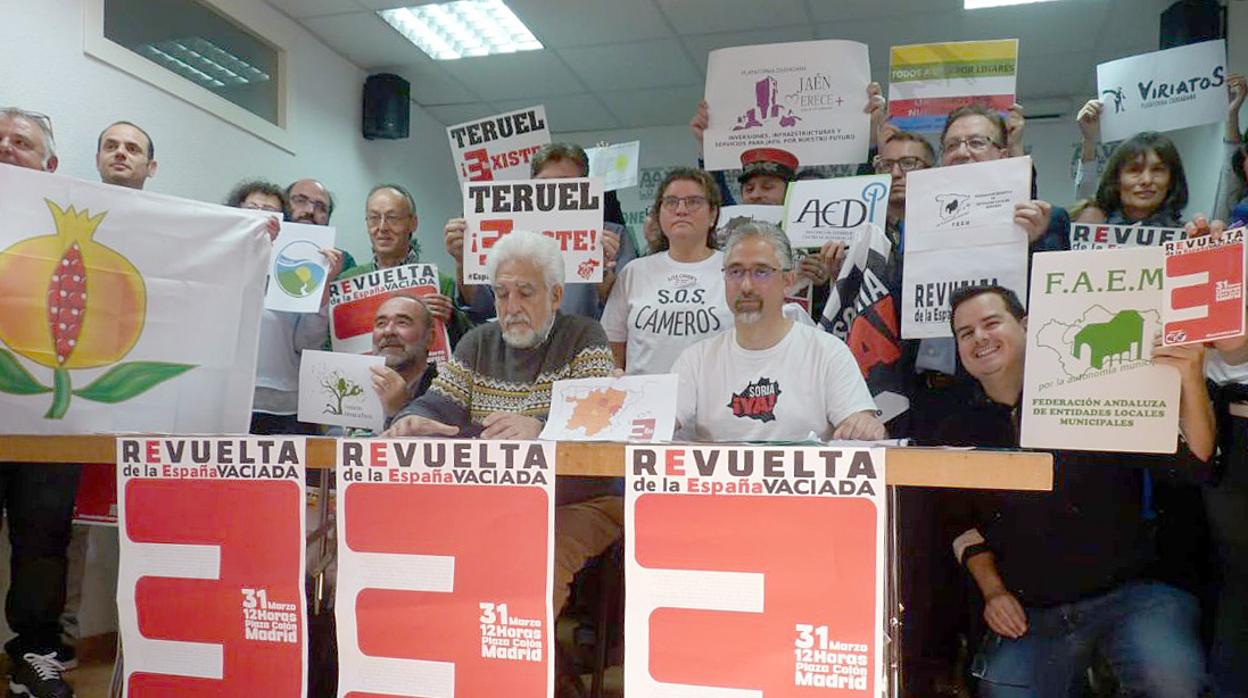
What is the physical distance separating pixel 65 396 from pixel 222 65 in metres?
3.69

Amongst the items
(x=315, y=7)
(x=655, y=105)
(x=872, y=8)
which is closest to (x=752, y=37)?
(x=872, y=8)

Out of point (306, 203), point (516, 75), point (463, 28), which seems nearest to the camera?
point (306, 203)

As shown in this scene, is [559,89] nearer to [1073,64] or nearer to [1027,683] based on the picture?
[1073,64]

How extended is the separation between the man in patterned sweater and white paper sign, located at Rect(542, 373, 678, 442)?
1.80 feet

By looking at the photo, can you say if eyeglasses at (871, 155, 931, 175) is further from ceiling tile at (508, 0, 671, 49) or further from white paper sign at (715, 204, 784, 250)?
ceiling tile at (508, 0, 671, 49)

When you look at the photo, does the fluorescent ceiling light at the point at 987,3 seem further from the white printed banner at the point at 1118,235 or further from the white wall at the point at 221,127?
the white wall at the point at 221,127

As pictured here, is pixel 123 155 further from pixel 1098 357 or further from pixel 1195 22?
pixel 1195 22

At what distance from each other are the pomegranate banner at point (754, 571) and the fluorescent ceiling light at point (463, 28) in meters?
4.66

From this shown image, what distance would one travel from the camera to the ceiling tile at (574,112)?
694cm

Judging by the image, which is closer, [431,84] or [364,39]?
[364,39]

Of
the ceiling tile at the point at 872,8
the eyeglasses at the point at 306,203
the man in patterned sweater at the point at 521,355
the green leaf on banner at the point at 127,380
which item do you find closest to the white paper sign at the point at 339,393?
the man in patterned sweater at the point at 521,355

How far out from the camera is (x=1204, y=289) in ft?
4.50

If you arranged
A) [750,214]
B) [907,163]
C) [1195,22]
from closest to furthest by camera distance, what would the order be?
[907,163], [750,214], [1195,22]

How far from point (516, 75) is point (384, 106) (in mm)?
985
